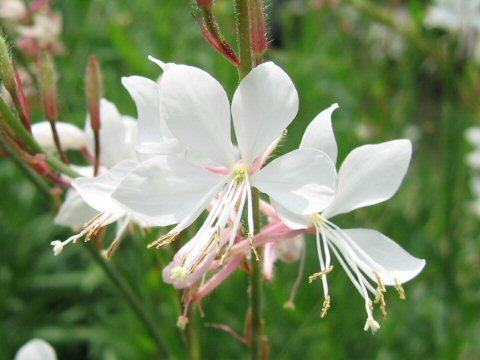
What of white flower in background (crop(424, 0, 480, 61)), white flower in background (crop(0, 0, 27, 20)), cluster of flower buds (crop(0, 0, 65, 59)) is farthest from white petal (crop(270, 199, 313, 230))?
white flower in background (crop(424, 0, 480, 61))

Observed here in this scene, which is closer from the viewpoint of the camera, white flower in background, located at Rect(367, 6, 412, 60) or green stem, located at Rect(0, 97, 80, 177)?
green stem, located at Rect(0, 97, 80, 177)

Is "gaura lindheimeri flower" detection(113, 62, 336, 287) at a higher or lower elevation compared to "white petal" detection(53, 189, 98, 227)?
higher

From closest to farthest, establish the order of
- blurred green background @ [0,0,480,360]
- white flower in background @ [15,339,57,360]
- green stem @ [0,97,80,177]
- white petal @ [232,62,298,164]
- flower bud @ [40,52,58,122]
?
white petal @ [232,62,298,164]
green stem @ [0,97,80,177]
flower bud @ [40,52,58,122]
white flower in background @ [15,339,57,360]
blurred green background @ [0,0,480,360]

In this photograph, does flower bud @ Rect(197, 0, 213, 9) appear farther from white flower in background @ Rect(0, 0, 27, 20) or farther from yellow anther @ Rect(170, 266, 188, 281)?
white flower in background @ Rect(0, 0, 27, 20)

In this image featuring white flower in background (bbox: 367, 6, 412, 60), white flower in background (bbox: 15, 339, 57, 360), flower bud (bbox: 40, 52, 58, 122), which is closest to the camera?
flower bud (bbox: 40, 52, 58, 122)

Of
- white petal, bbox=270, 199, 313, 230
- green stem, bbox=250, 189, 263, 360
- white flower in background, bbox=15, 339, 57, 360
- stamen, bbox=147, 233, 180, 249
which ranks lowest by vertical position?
white flower in background, bbox=15, 339, 57, 360

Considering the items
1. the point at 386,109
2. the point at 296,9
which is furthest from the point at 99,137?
the point at 296,9

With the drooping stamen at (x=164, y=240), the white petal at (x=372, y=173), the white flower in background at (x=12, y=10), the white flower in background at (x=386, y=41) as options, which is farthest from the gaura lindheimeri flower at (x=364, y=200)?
the white flower in background at (x=386, y=41)
